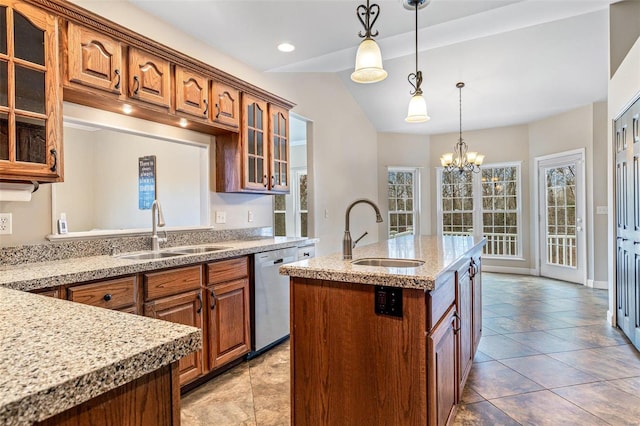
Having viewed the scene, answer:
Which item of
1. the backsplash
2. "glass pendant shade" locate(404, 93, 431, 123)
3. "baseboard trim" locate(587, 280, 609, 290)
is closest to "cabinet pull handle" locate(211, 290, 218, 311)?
the backsplash

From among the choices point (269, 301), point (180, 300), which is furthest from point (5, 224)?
point (269, 301)

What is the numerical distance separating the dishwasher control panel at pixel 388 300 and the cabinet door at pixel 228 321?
1.34 meters

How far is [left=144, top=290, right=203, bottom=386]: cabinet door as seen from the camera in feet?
7.01

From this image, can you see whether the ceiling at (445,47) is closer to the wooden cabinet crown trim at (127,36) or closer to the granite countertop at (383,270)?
the wooden cabinet crown trim at (127,36)

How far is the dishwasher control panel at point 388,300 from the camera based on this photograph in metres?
1.55

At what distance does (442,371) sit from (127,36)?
101 inches

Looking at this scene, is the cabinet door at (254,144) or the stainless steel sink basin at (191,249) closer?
the stainless steel sink basin at (191,249)

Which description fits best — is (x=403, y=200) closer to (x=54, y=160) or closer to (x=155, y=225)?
(x=155, y=225)

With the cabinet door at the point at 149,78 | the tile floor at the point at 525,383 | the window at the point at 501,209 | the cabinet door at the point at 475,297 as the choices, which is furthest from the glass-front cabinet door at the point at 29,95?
the window at the point at 501,209

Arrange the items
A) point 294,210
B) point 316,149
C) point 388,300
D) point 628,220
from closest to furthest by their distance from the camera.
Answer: point 388,300
point 628,220
point 316,149
point 294,210

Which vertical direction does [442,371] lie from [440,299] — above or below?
below

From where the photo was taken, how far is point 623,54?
3492 mm

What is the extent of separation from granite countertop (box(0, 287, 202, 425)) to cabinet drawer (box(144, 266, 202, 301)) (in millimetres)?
1105

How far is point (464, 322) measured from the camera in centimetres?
223
